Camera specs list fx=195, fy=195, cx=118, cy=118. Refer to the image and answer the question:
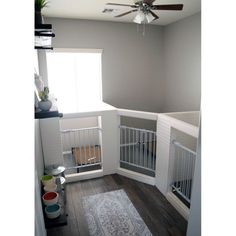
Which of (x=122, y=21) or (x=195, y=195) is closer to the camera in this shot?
(x=195, y=195)

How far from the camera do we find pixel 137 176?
339 cm

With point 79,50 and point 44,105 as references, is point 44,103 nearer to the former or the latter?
point 44,105

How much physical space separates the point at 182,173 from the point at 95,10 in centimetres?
323

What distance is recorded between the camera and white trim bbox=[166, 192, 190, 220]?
98.1 inches

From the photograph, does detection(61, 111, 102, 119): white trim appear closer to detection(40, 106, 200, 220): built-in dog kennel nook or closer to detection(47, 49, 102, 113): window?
detection(40, 106, 200, 220): built-in dog kennel nook

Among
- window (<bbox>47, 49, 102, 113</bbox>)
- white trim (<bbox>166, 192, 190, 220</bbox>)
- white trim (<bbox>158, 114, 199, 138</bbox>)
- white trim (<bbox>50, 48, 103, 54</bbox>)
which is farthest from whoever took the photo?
window (<bbox>47, 49, 102, 113</bbox>)

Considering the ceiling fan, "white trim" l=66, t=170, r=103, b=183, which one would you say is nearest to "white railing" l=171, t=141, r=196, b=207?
"white trim" l=66, t=170, r=103, b=183

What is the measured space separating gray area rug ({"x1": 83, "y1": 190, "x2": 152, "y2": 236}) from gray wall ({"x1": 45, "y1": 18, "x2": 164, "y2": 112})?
246 cm

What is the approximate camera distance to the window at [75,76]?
4328mm
